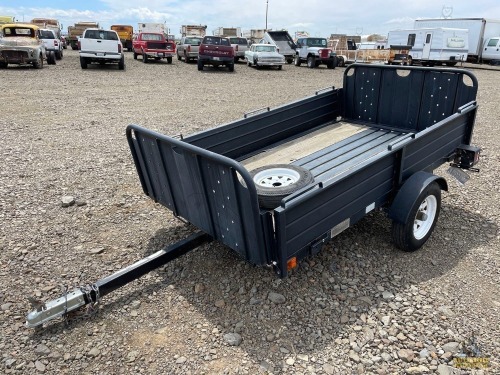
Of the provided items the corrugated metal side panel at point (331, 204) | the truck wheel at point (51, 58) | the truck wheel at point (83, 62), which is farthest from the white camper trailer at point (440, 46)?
the corrugated metal side panel at point (331, 204)

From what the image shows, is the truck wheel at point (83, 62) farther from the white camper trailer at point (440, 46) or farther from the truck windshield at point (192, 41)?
the white camper trailer at point (440, 46)

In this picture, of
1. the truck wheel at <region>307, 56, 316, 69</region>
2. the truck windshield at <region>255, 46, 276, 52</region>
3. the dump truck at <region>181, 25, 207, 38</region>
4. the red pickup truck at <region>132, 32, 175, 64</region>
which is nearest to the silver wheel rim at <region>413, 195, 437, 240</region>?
the truck windshield at <region>255, 46, 276, 52</region>

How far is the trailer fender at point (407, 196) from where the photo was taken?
3336 mm

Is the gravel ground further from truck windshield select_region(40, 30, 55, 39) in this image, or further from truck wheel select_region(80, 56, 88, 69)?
truck windshield select_region(40, 30, 55, 39)

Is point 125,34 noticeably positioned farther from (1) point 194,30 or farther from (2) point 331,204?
(2) point 331,204

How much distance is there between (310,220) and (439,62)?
25.7m

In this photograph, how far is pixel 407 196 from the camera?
11.0 feet

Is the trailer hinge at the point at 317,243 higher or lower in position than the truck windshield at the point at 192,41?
lower

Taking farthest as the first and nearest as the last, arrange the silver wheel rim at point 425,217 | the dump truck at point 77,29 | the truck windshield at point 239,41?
the dump truck at point 77,29, the truck windshield at point 239,41, the silver wheel rim at point 425,217

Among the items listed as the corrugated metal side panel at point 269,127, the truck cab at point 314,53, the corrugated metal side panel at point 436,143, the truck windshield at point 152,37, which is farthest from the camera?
the truck windshield at point 152,37

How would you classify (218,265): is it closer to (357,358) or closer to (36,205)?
(357,358)

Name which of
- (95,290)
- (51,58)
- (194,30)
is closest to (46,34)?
(51,58)

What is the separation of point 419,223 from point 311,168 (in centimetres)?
117

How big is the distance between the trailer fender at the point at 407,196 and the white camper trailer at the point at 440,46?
927 inches
